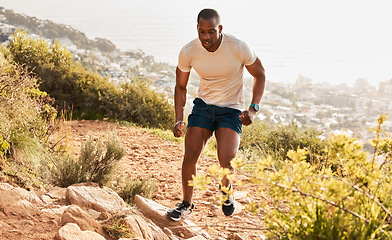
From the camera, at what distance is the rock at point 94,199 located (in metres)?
3.37

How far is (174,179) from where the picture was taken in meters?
5.44

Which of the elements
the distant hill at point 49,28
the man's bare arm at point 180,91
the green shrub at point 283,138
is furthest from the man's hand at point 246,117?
the distant hill at point 49,28

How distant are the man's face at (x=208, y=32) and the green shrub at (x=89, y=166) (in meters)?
1.65

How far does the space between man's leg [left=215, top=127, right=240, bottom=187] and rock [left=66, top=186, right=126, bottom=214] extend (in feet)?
3.03

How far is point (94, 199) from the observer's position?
11.3ft

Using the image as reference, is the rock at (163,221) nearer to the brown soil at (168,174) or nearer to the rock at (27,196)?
the brown soil at (168,174)

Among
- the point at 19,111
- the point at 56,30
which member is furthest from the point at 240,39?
the point at 56,30

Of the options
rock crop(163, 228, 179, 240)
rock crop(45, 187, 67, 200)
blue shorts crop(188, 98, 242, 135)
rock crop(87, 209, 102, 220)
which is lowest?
rock crop(163, 228, 179, 240)

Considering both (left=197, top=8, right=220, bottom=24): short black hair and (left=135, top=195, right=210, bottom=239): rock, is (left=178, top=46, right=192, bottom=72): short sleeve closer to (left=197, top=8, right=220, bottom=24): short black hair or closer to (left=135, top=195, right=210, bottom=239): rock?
(left=197, top=8, right=220, bottom=24): short black hair

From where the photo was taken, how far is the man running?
3590mm

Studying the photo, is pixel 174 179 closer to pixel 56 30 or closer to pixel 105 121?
pixel 105 121

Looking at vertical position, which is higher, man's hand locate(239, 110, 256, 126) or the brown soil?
man's hand locate(239, 110, 256, 126)

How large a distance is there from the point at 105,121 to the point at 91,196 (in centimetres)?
576

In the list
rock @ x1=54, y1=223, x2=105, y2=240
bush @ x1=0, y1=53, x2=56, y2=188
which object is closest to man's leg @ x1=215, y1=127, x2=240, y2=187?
rock @ x1=54, y1=223, x2=105, y2=240
